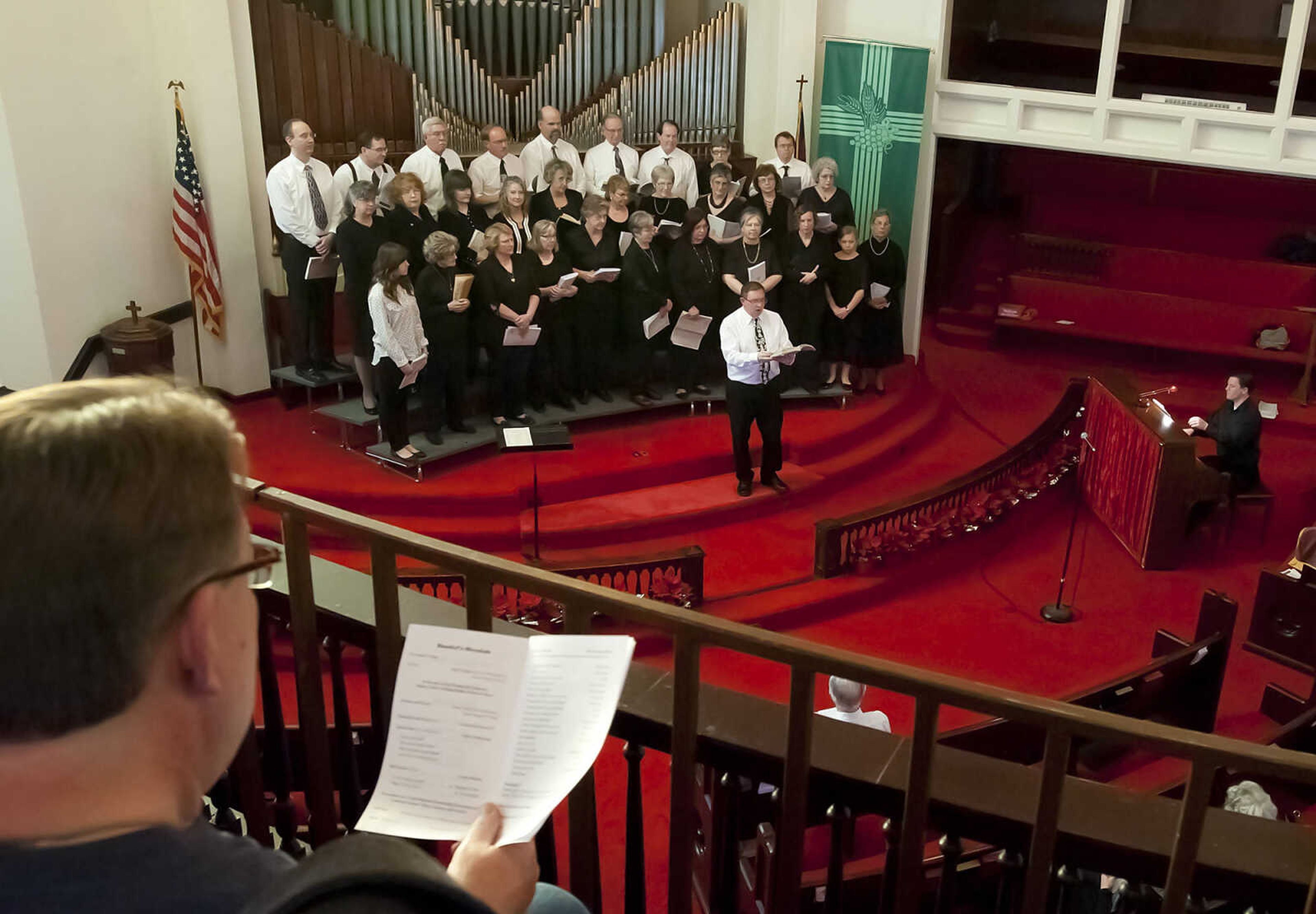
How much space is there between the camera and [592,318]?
9391 mm

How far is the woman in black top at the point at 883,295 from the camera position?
1020 centimetres

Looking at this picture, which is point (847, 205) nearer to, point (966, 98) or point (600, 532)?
point (966, 98)

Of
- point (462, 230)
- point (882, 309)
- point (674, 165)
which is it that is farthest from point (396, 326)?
point (882, 309)

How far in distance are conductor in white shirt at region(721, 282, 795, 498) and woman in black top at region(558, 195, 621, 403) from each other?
1263 millimetres

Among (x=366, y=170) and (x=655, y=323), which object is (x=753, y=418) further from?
(x=366, y=170)

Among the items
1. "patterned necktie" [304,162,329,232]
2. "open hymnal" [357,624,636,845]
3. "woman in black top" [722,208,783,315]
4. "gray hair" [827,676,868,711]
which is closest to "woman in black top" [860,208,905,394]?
"woman in black top" [722,208,783,315]

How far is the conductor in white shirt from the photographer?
8.22m

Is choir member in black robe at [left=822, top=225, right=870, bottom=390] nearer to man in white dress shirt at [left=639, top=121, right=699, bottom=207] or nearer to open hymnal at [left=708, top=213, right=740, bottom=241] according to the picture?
open hymnal at [left=708, top=213, right=740, bottom=241]

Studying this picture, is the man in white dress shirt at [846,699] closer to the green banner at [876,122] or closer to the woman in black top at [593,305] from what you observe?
the woman in black top at [593,305]

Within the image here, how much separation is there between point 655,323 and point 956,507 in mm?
2639

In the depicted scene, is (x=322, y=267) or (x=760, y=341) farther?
(x=322, y=267)

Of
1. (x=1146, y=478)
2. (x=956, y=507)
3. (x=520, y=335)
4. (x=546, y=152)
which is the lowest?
(x=956, y=507)

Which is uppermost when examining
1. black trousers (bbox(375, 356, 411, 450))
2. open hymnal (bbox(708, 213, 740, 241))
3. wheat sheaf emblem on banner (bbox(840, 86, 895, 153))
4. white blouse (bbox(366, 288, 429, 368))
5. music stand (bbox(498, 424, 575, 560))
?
wheat sheaf emblem on banner (bbox(840, 86, 895, 153))

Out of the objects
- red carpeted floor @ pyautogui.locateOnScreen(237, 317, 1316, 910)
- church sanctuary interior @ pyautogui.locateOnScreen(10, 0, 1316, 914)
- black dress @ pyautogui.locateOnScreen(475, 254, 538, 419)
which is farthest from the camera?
black dress @ pyautogui.locateOnScreen(475, 254, 538, 419)
